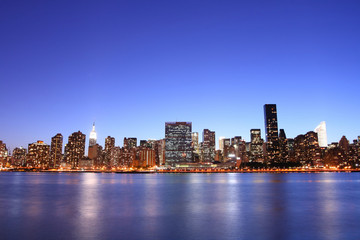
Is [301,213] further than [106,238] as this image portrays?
Yes

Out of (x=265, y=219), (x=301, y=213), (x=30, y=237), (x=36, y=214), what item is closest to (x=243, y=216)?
(x=265, y=219)

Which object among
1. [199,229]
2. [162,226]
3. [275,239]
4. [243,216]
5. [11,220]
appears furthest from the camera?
[243,216]

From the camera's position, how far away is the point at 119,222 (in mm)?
24844

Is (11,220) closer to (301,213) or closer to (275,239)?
(275,239)

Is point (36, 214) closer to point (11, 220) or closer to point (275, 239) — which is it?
point (11, 220)

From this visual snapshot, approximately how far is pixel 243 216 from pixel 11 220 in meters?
21.4

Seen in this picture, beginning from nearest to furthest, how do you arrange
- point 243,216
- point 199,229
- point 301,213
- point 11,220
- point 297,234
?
1. point 297,234
2. point 199,229
3. point 11,220
4. point 243,216
5. point 301,213

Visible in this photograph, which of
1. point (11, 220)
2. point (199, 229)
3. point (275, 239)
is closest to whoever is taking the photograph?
point (275, 239)

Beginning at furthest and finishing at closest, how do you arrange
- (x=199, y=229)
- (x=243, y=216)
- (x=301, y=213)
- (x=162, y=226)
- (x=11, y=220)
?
1. (x=301, y=213)
2. (x=243, y=216)
3. (x=11, y=220)
4. (x=162, y=226)
5. (x=199, y=229)

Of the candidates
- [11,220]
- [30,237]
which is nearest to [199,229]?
[30,237]

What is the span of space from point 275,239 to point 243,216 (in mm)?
9840

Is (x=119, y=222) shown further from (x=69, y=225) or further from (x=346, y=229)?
(x=346, y=229)

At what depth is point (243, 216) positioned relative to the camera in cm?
2848

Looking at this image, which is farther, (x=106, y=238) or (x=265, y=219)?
(x=265, y=219)
